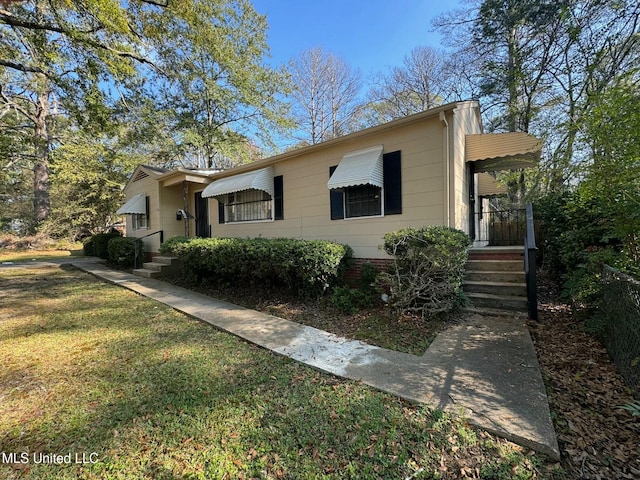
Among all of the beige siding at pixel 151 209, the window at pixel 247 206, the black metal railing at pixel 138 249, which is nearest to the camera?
the window at pixel 247 206

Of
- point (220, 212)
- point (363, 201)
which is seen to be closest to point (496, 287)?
point (363, 201)

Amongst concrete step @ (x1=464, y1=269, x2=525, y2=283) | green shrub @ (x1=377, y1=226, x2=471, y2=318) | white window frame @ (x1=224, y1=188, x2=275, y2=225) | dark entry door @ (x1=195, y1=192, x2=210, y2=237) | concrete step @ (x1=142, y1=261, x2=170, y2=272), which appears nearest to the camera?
green shrub @ (x1=377, y1=226, x2=471, y2=318)

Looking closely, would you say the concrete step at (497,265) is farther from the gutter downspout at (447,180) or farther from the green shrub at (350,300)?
the green shrub at (350,300)

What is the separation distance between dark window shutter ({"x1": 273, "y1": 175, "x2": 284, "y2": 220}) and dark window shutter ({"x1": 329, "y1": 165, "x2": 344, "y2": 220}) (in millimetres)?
1706

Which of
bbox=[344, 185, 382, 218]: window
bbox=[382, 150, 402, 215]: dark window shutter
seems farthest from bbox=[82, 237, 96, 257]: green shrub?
bbox=[382, 150, 402, 215]: dark window shutter

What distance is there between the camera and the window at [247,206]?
8648 mm

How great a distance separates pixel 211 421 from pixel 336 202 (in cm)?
529

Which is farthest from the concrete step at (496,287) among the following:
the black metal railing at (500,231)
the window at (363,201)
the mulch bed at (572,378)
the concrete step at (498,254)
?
the black metal railing at (500,231)

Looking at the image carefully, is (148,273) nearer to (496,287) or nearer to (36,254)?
(496,287)

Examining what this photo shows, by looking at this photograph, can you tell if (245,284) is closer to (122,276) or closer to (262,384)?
(262,384)

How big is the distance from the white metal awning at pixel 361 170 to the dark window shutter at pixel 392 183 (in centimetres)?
13

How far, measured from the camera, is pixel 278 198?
8.29 meters

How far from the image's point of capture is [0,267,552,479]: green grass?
2.00 m

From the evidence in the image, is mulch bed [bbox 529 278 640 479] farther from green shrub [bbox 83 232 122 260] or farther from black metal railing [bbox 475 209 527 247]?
green shrub [bbox 83 232 122 260]
